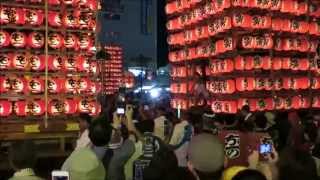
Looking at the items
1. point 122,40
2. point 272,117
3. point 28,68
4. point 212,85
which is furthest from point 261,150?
point 122,40

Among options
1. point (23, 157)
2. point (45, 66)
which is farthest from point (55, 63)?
point (23, 157)

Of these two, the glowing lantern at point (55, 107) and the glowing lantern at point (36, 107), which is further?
the glowing lantern at point (55, 107)

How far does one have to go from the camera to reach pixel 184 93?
27.0 m

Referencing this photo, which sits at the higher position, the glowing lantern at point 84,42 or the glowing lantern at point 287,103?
the glowing lantern at point 84,42

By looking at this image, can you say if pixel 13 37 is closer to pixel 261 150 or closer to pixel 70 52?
pixel 70 52

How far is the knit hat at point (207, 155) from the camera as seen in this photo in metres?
4.15

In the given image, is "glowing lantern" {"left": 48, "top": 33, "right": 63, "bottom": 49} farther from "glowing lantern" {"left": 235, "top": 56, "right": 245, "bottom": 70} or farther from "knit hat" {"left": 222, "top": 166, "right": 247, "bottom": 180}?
"knit hat" {"left": 222, "top": 166, "right": 247, "bottom": 180}

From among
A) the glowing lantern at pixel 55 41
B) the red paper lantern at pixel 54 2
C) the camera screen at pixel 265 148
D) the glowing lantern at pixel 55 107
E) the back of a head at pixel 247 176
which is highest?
the red paper lantern at pixel 54 2

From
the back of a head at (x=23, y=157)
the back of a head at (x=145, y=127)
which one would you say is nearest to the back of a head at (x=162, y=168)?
the back of a head at (x=23, y=157)

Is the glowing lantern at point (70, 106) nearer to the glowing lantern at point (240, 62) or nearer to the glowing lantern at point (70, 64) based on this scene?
the glowing lantern at point (70, 64)

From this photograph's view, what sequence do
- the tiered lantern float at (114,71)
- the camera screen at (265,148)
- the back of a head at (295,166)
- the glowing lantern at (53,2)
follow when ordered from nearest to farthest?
the back of a head at (295,166), the camera screen at (265,148), the glowing lantern at (53,2), the tiered lantern float at (114,71)

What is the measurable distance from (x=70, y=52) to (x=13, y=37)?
1914 millimetres

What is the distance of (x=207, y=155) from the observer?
4145 millimetres

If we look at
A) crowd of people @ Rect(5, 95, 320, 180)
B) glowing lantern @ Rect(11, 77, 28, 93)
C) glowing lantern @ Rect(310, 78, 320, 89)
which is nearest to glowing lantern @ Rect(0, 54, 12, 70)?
glowing lantern @ Rect(11, 77, 28, 93)
